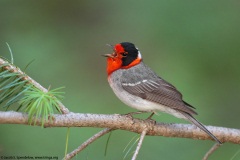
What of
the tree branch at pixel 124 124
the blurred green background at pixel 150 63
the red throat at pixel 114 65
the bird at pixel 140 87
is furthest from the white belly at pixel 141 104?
the tree branch at pixel 124 124

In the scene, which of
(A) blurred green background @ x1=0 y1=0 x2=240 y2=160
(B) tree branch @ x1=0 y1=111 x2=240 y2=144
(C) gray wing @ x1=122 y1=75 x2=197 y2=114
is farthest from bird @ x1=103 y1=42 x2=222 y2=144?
(A) blurred green background @ x1=0 y1=0 x2=240 y2=160

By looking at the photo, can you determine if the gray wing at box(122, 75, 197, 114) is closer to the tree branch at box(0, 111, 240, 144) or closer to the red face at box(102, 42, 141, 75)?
the red face at box(102, 42, 141, 75)

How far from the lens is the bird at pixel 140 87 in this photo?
4090mm

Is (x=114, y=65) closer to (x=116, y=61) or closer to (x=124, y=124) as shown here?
(x=116, y=61)

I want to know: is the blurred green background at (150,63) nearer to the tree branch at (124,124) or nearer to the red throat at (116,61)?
the red throat at (116,61)

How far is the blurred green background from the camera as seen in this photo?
463cm

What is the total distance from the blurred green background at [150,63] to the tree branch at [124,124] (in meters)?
1.06

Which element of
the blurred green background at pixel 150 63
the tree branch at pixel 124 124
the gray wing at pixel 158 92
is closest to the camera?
the tree branch at pixel 124 124

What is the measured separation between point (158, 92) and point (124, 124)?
1142 mm

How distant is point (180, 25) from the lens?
515 cm

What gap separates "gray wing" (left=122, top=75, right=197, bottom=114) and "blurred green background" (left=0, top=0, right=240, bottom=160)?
377 mm

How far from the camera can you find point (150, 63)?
5.79 meters

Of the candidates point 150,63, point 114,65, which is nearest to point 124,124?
point 114,65

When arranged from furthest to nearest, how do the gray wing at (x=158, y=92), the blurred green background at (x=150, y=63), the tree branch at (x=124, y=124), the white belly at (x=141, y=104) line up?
the blurred green background at (x=150, y=63)
the white belly at (x=141, y=104)
the gray wing at (x=158, y=92)
the tree branch at (x=124, y=124)
